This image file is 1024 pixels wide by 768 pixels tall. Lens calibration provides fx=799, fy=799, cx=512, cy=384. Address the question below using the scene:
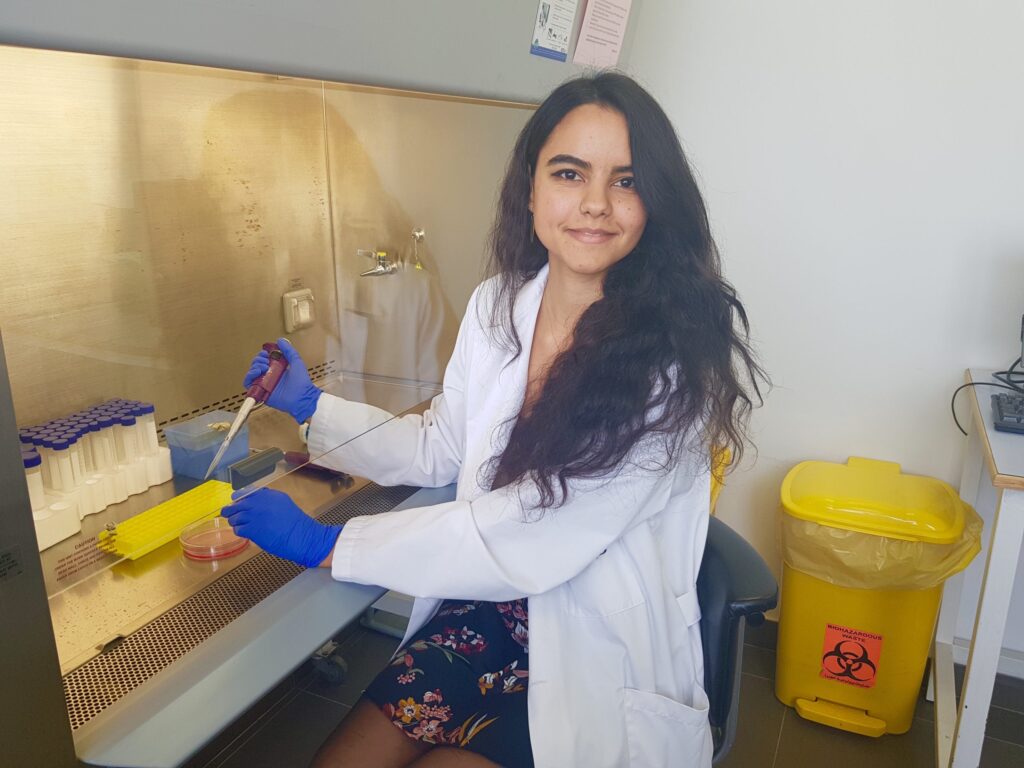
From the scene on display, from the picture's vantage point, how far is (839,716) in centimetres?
196

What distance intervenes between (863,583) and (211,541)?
56.5 inches

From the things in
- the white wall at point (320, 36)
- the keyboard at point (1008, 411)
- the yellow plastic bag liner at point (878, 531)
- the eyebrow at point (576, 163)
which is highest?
the white wall at point (320, 36)

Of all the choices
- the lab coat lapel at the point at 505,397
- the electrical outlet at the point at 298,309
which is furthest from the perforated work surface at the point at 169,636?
the electrical outlet at the point at 298,309

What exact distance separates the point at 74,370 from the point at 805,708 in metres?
1.79

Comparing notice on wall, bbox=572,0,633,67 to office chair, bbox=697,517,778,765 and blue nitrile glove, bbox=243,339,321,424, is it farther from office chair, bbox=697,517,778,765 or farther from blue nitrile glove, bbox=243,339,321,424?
office chair, bbox=697,517,778,765

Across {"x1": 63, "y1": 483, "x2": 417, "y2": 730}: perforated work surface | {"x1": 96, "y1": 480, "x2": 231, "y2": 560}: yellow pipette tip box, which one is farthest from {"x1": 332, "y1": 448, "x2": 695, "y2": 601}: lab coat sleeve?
{"x1": 96, "y1": 480, "x2": 231, "y2": 560}: yellow pipette tip box

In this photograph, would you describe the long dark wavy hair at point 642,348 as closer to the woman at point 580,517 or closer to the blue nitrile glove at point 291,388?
the woman at point 580,517

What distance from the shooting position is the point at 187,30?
785 mm

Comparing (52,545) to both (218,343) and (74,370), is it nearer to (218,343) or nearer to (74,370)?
(74,370)

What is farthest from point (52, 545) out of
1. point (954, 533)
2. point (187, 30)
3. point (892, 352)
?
point (892, 352)

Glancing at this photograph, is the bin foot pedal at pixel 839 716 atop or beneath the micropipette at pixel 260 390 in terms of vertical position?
beneath

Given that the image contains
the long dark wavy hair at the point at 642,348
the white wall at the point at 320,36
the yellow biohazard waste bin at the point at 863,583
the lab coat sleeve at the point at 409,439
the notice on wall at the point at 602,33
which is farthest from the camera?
the yellow biohazard waste bin at the point at 863,583

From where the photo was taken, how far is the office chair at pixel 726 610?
3.79 ft

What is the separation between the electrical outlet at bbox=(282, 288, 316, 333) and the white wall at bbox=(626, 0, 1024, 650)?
1.11 meters
